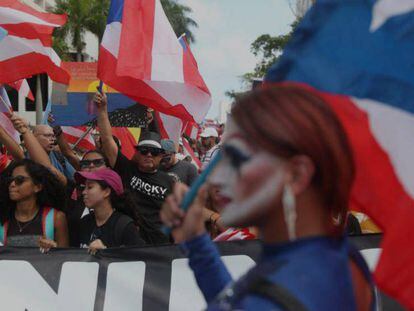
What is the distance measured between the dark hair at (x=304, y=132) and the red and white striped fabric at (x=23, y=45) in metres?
4.90

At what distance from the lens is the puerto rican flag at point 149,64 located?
5.73 metres

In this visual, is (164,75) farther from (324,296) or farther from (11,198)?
(324,296)

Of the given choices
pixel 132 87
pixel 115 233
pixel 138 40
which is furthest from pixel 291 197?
pixel 138 40

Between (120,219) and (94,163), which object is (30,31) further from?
(120,219)

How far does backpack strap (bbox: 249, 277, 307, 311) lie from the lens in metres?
1.32

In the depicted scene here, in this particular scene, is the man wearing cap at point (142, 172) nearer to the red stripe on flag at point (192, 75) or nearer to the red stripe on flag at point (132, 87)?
the red stripe on flag at point (132, 87)

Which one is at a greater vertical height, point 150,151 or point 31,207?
point 150,151

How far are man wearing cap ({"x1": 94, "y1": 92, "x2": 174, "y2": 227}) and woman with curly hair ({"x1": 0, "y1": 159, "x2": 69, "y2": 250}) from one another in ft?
2.28

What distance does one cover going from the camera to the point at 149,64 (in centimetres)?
582

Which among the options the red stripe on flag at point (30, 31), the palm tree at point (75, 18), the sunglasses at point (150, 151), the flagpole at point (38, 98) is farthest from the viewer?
the palm tree at point (75, 18)

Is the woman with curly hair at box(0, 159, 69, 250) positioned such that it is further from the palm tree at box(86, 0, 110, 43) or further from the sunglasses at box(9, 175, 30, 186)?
the palm tree at box(86, 0, 110, 43)

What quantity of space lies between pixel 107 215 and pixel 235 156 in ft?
10.2

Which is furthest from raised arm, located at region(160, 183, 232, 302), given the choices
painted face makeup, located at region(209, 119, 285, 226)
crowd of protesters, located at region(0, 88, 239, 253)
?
crowd of protesters, located at region(0, 88, 239, 253)

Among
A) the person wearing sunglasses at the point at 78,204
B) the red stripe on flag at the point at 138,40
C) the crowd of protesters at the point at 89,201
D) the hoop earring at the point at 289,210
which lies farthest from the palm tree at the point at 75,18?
the hoop earring at the point at 289,210
